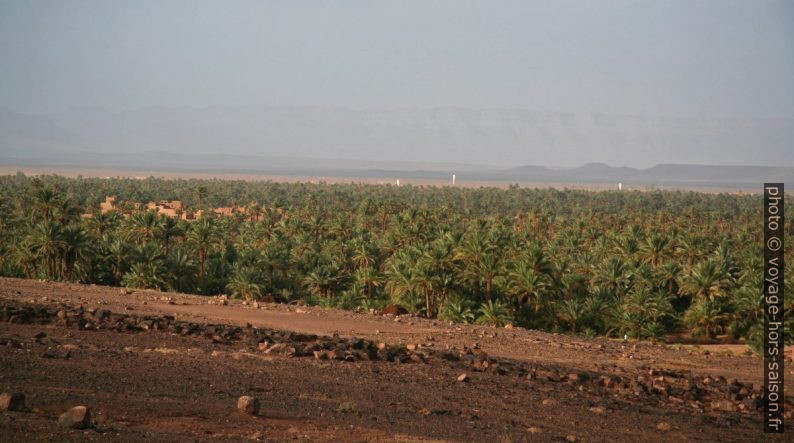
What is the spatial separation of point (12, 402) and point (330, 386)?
21.5ft

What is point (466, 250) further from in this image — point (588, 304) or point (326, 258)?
point (326, 258)

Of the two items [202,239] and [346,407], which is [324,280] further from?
[346,407]

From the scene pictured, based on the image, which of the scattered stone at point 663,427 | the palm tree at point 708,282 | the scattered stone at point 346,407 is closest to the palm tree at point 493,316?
the palm tree at point 708,282

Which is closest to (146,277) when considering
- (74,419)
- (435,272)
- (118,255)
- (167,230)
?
(118,255)

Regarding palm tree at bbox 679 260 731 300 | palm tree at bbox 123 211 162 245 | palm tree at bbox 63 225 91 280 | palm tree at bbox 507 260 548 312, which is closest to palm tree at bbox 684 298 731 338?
palm tree at bbox 679 260 731 300

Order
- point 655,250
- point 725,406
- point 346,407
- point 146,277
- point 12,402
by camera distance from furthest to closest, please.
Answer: point 655,250 → point 146,277 → point 725,406 → point 346,407 → point 12,402

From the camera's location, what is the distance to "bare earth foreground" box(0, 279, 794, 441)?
13477 millimetres

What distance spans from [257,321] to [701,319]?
2775 cm

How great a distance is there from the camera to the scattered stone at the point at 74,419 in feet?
37.8

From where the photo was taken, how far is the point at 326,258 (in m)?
60.4

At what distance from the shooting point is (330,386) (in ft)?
57.1

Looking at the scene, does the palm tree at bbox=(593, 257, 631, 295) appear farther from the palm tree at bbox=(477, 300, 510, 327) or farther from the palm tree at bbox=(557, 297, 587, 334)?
the palm tree at bbox=(477, 300, 510, 327)

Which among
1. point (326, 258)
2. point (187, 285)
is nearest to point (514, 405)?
point (187, 285)

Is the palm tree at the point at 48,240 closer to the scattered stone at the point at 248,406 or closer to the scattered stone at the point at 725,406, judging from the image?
the scattered stone at the point at 725,406
